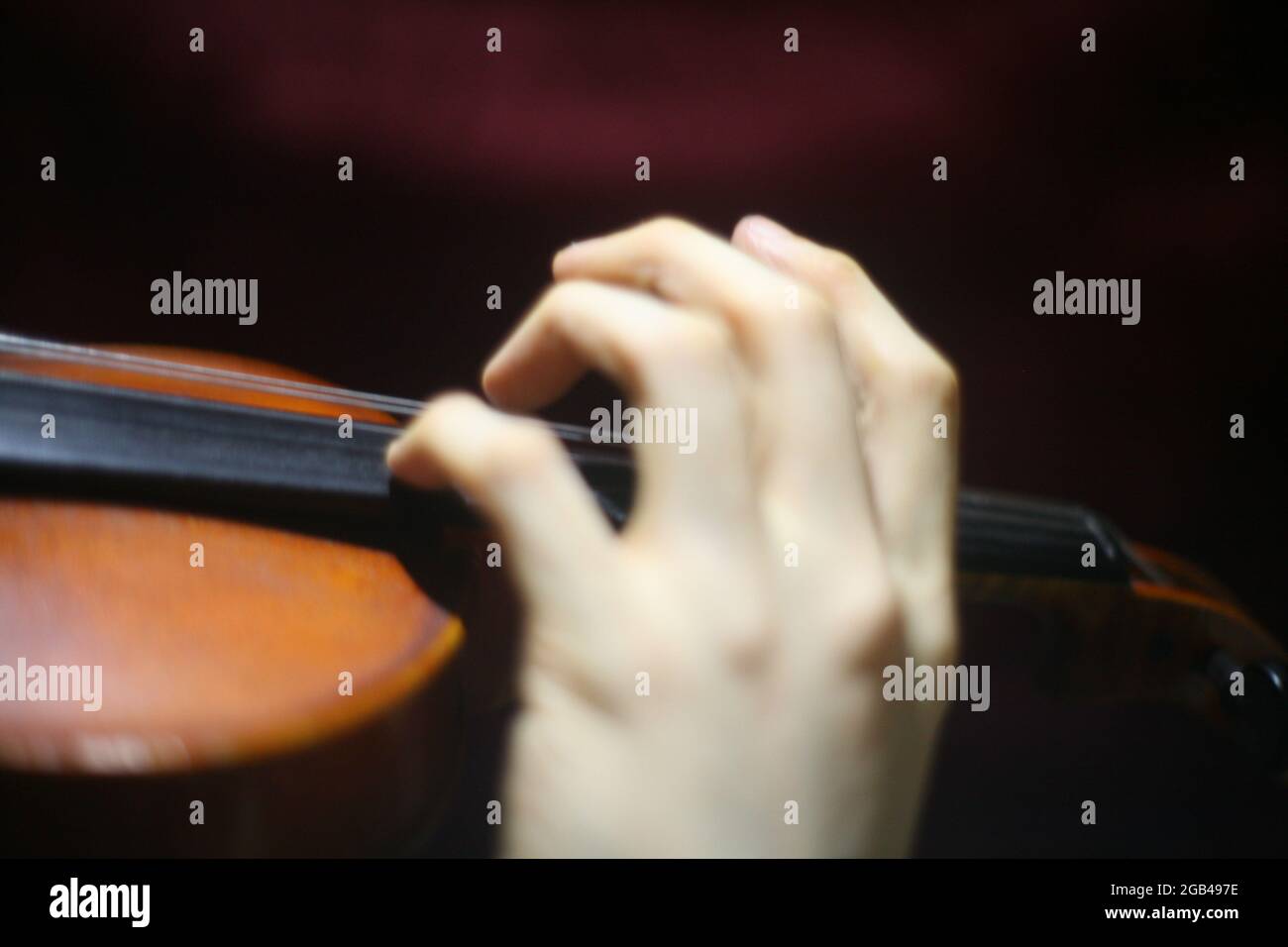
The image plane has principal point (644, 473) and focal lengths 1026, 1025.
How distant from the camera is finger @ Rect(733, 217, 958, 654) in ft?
1.61

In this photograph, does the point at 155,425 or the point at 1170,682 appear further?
the point at 1170,682

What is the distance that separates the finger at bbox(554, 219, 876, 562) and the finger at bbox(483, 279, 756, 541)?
0.02 m

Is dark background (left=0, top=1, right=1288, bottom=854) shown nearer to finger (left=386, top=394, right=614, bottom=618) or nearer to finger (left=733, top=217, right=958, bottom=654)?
finger (left=733, top=217, right=958, bottom=654)

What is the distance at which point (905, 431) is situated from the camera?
1.64 ft

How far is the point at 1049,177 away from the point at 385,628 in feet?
2.00

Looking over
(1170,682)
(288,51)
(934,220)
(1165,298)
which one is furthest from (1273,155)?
(288,51)

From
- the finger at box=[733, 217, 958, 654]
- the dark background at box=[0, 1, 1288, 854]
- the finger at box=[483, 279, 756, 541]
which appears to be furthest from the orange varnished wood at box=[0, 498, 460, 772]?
the dark background at box=[0, 1, 1288, 854]

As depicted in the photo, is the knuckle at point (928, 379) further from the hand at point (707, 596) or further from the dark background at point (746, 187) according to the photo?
the dark background at point (746, 187)

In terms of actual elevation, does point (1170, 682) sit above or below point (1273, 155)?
below

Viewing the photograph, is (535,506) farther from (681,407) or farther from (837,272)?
(837,272)

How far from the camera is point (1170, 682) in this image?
63cm

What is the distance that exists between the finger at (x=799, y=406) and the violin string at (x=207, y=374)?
0.50 ft

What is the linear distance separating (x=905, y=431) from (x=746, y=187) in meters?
0.34

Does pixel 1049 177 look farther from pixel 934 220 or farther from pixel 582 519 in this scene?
pixel 582 519
